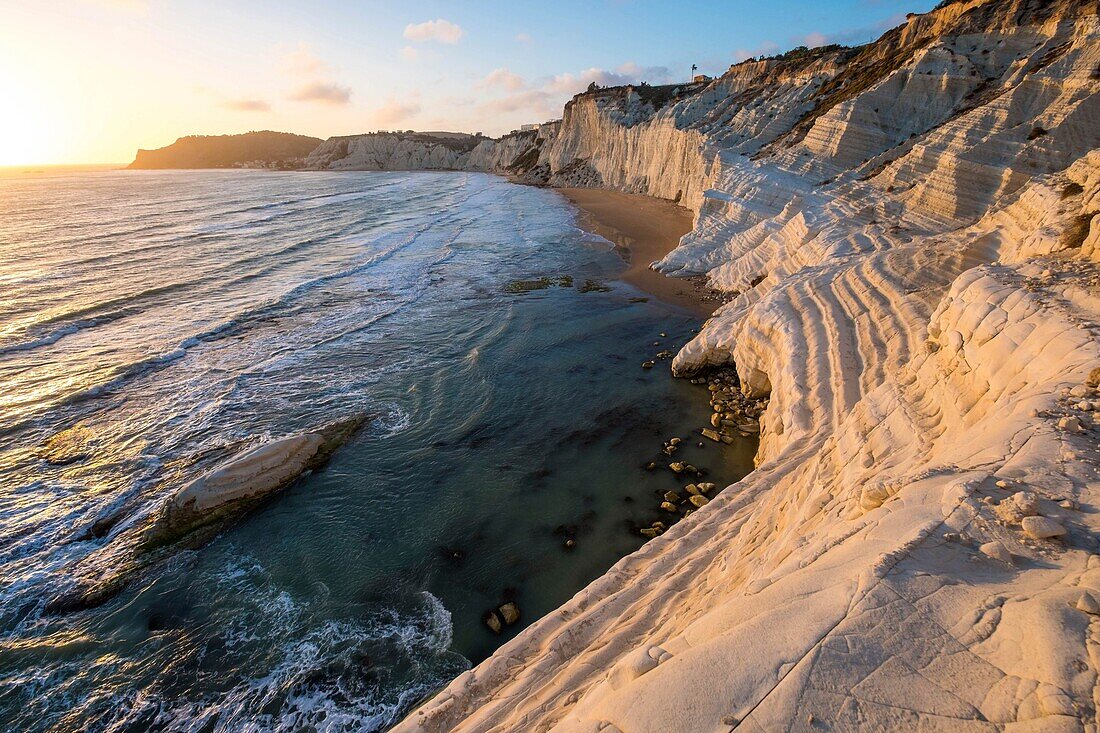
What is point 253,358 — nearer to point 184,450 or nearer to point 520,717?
point 184,450

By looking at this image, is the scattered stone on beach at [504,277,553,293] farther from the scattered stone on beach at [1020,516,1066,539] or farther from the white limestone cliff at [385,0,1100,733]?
the scattered stone on beach at [1020,516,1066,539]

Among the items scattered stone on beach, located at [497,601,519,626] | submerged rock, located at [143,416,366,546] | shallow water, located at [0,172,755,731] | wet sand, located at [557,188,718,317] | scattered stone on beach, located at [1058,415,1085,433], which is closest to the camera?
scattered stone on beach, located at [1058,415,1085,433]

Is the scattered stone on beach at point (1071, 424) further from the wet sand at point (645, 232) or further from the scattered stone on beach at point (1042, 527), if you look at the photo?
the wet sand at point (645, 232)

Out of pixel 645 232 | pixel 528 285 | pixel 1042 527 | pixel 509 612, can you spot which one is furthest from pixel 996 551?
pixel 645 232

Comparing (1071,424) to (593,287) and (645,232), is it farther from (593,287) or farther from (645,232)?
(645,232)

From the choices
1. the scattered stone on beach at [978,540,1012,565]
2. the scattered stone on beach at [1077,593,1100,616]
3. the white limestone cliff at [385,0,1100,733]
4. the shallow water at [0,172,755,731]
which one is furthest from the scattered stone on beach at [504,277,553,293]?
the scattered stone on beach at [1077,593,1100,616]

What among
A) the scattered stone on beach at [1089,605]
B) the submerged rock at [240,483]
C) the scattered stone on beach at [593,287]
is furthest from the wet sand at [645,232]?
the scattered stone on beach at [1089,605]
